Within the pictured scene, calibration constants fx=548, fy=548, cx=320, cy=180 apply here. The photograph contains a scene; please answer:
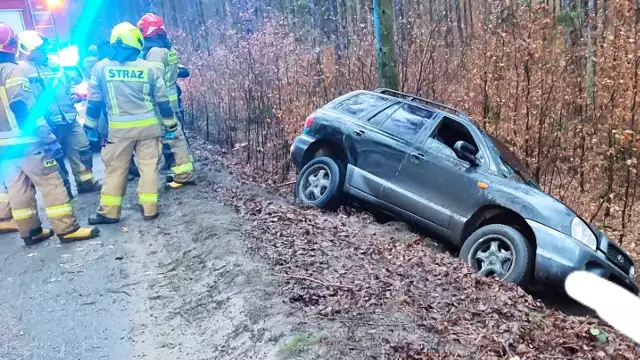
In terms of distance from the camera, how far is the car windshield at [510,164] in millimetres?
5980

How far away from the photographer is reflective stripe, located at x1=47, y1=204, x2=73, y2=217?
5691 mm

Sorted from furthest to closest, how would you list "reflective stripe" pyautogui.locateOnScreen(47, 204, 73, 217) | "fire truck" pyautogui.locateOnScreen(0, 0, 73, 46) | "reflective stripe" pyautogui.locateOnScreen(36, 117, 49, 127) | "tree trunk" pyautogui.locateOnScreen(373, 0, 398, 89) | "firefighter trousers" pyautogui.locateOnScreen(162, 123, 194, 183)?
"fire truck" pyautogui.locateOnScreen(0, 0, 73, 46) < "tree trunk" pyautogui.locateOnScreen(373, 0, 398, 89) < "firefighter trousers" pyautogui.locateOnScreen(162, 123, 194, 183) < "reflective stripe" pyautogui.locateOnScreen(47, 204, 73, 217) < "reflective stripe" pyautogui.locateOnScreen(36, 117, 49, 127)

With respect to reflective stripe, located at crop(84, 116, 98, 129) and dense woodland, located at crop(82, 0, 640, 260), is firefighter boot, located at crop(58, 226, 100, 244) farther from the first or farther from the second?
dense woodland, located at crop(82, 0, 640, 260)

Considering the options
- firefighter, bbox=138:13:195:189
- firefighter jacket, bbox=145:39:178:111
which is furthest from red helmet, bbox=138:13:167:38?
firefighter jacket, bbox=145:39:178:111

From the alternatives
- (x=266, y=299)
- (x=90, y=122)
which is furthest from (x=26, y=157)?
(x=266, y=299)

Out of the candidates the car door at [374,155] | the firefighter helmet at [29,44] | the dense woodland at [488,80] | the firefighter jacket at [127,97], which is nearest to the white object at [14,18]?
the dense woodland at [488,80]

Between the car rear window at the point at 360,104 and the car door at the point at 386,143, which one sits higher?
the car rear window at the point at 360,104

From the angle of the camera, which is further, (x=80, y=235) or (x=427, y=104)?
(x=427, y=104)

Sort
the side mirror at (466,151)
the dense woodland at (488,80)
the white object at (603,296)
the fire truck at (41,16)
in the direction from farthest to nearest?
the fire truck at (41,16) → the dense woodland at (488,80) → the side mirror at (466,151) → the white object at (603,296)

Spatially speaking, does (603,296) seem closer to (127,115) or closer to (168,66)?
(127,115)

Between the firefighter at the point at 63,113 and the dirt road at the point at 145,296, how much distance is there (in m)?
1.49

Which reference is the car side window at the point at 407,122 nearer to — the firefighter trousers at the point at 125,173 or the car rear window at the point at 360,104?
the car rear window at the point at 360,104

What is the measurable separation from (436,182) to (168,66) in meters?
4.06

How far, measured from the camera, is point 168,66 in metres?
7.62
